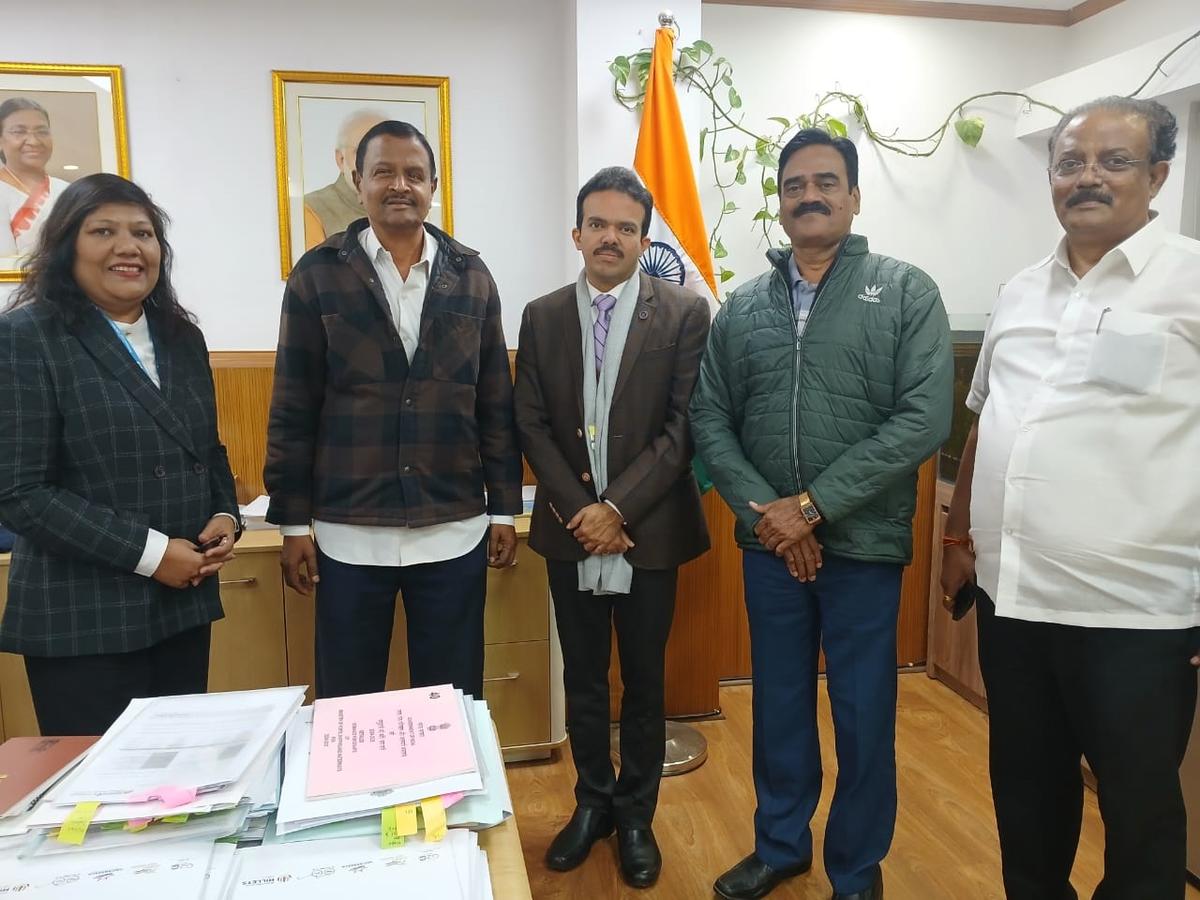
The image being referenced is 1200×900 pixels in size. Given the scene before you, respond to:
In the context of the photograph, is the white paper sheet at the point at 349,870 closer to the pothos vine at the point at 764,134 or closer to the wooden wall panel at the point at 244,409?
the wooden wall panel at the point at 244,409

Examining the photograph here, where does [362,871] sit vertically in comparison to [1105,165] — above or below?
below

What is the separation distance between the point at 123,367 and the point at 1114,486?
1.66 metres

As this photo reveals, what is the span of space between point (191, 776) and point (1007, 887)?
150cm

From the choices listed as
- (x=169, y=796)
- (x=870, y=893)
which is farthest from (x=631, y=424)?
(x=169, y=796)

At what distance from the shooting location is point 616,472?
190 cm

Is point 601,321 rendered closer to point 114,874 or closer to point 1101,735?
point 1101,735

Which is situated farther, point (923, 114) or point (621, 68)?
point (923, 114)

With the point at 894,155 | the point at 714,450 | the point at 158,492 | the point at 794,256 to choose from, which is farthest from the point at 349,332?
the point at 894,155

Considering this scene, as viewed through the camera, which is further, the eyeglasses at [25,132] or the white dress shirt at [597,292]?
the eyeglasses at [25,132]

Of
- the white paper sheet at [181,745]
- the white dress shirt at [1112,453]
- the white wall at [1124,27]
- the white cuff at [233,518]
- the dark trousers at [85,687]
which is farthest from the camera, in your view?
the white wall at [1124,27]

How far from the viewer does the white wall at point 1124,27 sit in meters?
2.80

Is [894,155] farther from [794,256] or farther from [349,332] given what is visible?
[349,332]

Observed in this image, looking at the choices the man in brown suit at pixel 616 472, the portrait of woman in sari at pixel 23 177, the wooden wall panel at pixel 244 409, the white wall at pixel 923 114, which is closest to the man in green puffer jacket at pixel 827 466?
the man in brown suit at pixel 616 472

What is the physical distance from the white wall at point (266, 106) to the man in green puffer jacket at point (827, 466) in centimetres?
123
